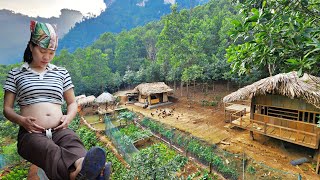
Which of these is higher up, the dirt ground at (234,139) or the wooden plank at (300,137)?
the wooden plank at (300,137)

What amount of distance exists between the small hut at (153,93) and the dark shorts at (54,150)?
50.2ft

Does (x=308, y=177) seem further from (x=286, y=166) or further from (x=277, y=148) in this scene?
(x=277, y=148)

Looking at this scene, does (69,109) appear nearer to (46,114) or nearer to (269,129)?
(46,114)

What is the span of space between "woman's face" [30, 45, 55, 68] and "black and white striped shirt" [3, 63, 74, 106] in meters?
0.08

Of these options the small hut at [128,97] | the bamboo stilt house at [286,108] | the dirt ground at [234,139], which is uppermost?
the bamboo stilt house at [286,108]

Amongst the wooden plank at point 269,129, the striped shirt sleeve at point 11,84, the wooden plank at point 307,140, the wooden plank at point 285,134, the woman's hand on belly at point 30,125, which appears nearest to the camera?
the woman's hand on belly at point 30,125

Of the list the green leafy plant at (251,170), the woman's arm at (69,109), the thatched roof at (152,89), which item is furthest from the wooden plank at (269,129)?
the thatched roof at (152,89)

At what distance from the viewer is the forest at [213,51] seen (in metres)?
2.26

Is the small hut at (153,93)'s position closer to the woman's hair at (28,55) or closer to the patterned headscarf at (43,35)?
the woman's hair at (28,55)

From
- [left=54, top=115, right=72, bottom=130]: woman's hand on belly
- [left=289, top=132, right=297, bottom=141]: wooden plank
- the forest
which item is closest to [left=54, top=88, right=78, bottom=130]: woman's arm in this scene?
[left=54, top=115, right=72, bottom=130]: woman's hand on belly

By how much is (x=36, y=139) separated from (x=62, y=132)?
0.15 metres

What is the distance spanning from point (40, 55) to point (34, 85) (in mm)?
227

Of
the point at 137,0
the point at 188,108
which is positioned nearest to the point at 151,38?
the point at 188,108

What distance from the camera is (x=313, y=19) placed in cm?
233
